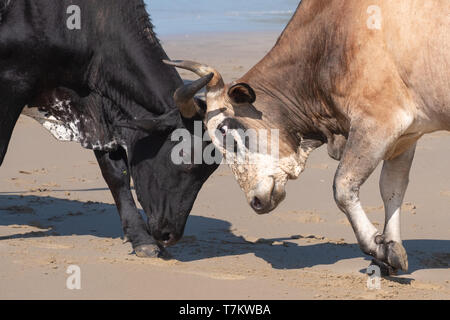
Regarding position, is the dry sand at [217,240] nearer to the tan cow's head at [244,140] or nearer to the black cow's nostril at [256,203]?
the black cow's nostril at [256,203]

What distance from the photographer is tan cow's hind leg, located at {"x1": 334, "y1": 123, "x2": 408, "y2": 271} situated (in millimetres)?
5910

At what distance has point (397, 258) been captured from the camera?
5.95 m

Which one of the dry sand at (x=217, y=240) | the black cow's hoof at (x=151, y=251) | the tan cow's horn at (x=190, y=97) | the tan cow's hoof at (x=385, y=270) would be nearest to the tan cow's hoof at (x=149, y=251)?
the black cow's hoof at (x=151, y=251)

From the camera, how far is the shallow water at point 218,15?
26625 millimetres

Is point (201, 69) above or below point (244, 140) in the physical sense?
above

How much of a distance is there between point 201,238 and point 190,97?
1.63 m

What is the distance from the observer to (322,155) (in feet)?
33.6

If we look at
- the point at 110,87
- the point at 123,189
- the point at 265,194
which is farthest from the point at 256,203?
the point at 110,87

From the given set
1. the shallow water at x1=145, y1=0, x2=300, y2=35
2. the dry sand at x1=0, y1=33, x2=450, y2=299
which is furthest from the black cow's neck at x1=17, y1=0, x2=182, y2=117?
the shallow water at x1=145, y1=0, x2=300, y2=35

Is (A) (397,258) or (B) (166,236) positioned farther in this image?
(B) (166,236)

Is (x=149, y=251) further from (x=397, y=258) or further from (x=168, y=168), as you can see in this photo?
(x=397, y=258)

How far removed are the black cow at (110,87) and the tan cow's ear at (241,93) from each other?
26 cm

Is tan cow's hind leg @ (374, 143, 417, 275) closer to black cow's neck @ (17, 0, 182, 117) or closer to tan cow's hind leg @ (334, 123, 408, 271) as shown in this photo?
tan cow's hind leg @ (334, 123, 408, 271)

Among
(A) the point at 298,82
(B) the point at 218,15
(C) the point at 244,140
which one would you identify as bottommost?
(C) the point at 244,140
